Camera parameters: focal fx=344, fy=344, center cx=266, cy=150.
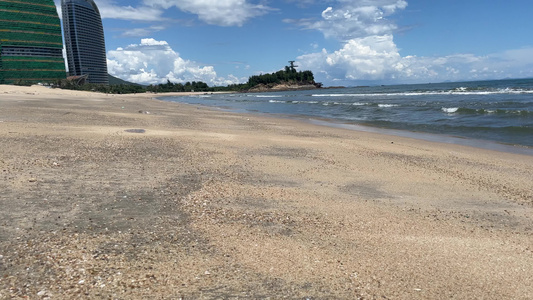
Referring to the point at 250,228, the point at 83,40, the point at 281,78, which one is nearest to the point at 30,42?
the point at 83,40

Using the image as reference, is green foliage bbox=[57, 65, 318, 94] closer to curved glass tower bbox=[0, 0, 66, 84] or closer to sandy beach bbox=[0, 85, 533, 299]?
curved glass tower bbox=[0, 0, 66, 84]

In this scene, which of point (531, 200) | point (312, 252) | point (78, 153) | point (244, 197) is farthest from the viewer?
point (78, 153)

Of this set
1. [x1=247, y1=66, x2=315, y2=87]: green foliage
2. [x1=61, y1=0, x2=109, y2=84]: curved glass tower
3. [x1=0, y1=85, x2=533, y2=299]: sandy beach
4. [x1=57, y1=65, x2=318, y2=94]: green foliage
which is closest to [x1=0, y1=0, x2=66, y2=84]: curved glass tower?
[x1=61, y1=0, x2=109, y2=84]: curved glass tower

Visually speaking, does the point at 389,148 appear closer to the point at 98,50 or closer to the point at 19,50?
the point at 19,50

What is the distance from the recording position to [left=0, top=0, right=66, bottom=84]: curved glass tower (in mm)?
92938

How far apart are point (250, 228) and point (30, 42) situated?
386 ft

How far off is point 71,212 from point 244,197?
2.55 m

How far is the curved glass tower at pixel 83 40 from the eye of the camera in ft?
397

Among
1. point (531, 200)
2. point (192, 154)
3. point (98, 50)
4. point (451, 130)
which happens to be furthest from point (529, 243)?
point (98, 50)

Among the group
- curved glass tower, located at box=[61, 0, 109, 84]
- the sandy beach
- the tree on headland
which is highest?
curved glass tower, located at box=[61, 0, 109, 84]

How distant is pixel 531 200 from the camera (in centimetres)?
648

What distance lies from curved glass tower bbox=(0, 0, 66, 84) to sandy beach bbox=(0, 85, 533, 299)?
101508 millimetres

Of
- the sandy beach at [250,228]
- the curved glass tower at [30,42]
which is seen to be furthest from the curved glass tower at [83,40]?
the sandy beach at [250,228]

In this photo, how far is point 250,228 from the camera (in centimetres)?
455
